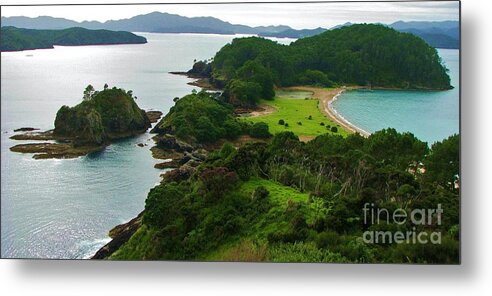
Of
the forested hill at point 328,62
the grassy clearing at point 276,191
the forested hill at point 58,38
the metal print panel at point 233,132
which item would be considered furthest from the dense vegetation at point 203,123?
the forested hill at point 58,38

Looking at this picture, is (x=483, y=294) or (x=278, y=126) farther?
(x=278, y=126)

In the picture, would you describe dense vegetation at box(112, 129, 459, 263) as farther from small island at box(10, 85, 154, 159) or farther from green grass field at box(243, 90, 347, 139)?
small island at box(10, 85, 154, 159)

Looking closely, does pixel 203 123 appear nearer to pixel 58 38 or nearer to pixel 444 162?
pixel 58 38

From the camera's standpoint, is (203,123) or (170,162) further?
(203,123)

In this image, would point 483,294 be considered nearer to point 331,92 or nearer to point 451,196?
point 451,196

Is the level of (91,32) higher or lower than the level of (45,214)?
higher

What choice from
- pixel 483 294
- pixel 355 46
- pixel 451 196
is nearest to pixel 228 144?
pixel 355 46

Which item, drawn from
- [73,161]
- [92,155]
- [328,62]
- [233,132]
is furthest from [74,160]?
[328,62]
